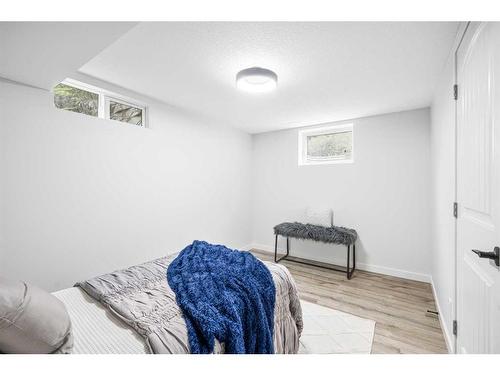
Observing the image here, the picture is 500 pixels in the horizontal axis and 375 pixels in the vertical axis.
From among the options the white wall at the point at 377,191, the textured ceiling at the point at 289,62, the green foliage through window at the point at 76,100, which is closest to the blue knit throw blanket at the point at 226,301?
the textured ceiling at the point at 289,62

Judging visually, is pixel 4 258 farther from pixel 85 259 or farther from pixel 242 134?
pixel 242 134

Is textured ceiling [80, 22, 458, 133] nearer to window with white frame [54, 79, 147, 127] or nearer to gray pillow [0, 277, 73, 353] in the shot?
window with white frame [54, 79, 147, 127]

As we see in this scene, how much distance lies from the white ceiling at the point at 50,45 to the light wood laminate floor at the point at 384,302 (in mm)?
2858

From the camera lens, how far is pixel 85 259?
7.63ft

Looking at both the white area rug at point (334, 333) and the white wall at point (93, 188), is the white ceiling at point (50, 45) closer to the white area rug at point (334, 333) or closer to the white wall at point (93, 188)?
the white wall at point (93, 188)

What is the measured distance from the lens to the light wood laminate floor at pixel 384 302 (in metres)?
1.92

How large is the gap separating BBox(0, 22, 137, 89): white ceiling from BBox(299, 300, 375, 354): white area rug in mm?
2543

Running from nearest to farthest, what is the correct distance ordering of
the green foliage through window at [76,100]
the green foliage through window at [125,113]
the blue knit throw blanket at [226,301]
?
the blue knit throw blanket at [226,301], the green foliage through window at [76,100], the green foliage through window at [125,113]

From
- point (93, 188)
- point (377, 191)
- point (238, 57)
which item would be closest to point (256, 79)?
point (238, 57)

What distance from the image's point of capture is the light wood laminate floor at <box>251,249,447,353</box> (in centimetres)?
192

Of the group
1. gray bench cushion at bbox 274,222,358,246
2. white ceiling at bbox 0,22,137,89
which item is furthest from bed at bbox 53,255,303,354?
gray bench cushion at bbox 274,222,358,246

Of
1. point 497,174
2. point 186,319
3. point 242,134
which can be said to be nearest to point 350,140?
point 242,134

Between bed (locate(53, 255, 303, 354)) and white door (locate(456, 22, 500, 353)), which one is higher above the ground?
white door (locate(456, 22, 500, 353))

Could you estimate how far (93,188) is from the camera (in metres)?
2.37
